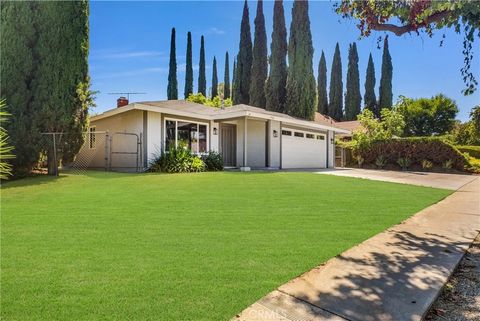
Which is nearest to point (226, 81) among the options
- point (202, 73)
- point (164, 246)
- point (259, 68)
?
point (202, 73)

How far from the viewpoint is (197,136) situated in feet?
55.2

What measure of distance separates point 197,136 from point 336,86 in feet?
109

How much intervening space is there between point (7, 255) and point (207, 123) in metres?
14.1

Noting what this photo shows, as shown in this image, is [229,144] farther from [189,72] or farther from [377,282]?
[189,72]

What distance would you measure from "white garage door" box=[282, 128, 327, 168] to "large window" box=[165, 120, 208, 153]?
4.94 metres

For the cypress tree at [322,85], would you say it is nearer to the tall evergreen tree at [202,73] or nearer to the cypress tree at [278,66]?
the cypress tree at [278,66]

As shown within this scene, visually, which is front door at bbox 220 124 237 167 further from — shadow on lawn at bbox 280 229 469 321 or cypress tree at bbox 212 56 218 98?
cypress tree at bbox 212 56 218 98

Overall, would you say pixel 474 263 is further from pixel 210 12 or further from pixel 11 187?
pixel 210 12

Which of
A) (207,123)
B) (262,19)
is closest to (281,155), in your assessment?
(207,123)

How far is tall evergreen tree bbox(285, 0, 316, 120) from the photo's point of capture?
27.6m

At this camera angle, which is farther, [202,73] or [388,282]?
[202,73]

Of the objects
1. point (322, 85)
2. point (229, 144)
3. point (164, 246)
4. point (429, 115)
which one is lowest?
point (164, 246)

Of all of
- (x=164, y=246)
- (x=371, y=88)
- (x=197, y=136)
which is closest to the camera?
(x=164, y=246)

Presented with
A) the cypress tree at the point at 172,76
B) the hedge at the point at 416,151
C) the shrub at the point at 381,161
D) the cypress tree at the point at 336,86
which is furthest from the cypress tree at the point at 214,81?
the shrub at the point at 381,161
